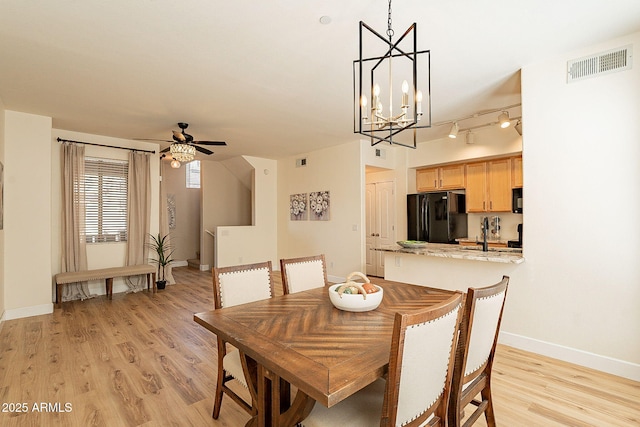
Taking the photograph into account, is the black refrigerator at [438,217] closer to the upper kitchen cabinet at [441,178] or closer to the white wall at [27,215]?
the upper kitchen cabinet at [441,178]

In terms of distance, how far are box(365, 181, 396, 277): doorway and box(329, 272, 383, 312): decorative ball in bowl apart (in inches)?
175

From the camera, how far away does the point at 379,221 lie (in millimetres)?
6543

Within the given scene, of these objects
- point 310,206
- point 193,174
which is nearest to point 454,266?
point 310,206

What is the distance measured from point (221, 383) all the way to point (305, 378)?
116 cm

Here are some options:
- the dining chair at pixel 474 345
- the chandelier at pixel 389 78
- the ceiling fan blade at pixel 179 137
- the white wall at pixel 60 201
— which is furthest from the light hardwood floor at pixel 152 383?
the ceiling fan blade at pixel 179 137

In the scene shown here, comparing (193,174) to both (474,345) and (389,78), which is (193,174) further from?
(474,345)

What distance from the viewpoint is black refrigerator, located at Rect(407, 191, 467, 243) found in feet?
17.7

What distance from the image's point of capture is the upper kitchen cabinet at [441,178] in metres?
5.52

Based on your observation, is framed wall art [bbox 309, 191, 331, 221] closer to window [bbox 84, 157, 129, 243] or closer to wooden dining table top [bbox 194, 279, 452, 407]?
window [bbox 84, 157, 129, 243]

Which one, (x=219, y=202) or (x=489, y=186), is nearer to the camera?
(x=489, y=186)

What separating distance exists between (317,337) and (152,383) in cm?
182

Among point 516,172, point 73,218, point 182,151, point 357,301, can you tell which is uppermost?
point 182,151

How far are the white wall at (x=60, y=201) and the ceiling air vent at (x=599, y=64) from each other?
20.1ft

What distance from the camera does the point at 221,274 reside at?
2078mm
